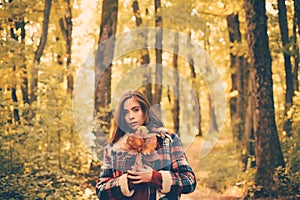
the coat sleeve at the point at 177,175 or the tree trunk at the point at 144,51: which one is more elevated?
the tree trunk at the point at 144,51

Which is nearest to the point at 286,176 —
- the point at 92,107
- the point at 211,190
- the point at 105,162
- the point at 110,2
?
the point at 211,190

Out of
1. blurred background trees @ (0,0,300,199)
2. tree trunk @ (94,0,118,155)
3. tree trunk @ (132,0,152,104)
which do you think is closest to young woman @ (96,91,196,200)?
blurred background trees @ (0,0,300,199)

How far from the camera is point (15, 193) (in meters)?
9.24

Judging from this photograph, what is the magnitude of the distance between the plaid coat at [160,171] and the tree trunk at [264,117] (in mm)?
7688

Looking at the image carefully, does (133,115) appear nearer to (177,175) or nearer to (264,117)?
(177,175)

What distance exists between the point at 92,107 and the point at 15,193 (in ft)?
12.7

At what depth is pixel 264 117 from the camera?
36.1ft

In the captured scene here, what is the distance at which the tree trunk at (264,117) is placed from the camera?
35.9 feet

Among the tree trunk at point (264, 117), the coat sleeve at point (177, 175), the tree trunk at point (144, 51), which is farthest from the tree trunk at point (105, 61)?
the coat sleeve at point (177, 175)

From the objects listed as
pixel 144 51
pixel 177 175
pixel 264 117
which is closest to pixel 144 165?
pixel 177 175

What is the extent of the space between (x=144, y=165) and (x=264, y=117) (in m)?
7.83

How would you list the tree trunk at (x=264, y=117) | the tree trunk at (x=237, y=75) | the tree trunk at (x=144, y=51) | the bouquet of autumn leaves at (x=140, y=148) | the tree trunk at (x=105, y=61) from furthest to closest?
the tree trunk at (x=144, y=51), the tree trunk at (x=237, y=75), the tree trunk at (x=105, y=61), the tree trunk at (x=264, y=117), the bouquet of autumn leaves at (x=140, y=148)

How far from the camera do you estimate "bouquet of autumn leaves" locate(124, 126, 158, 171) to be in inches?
142

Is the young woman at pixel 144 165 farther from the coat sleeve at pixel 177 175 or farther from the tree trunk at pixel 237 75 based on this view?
the tree trunk at pixel 237 75
